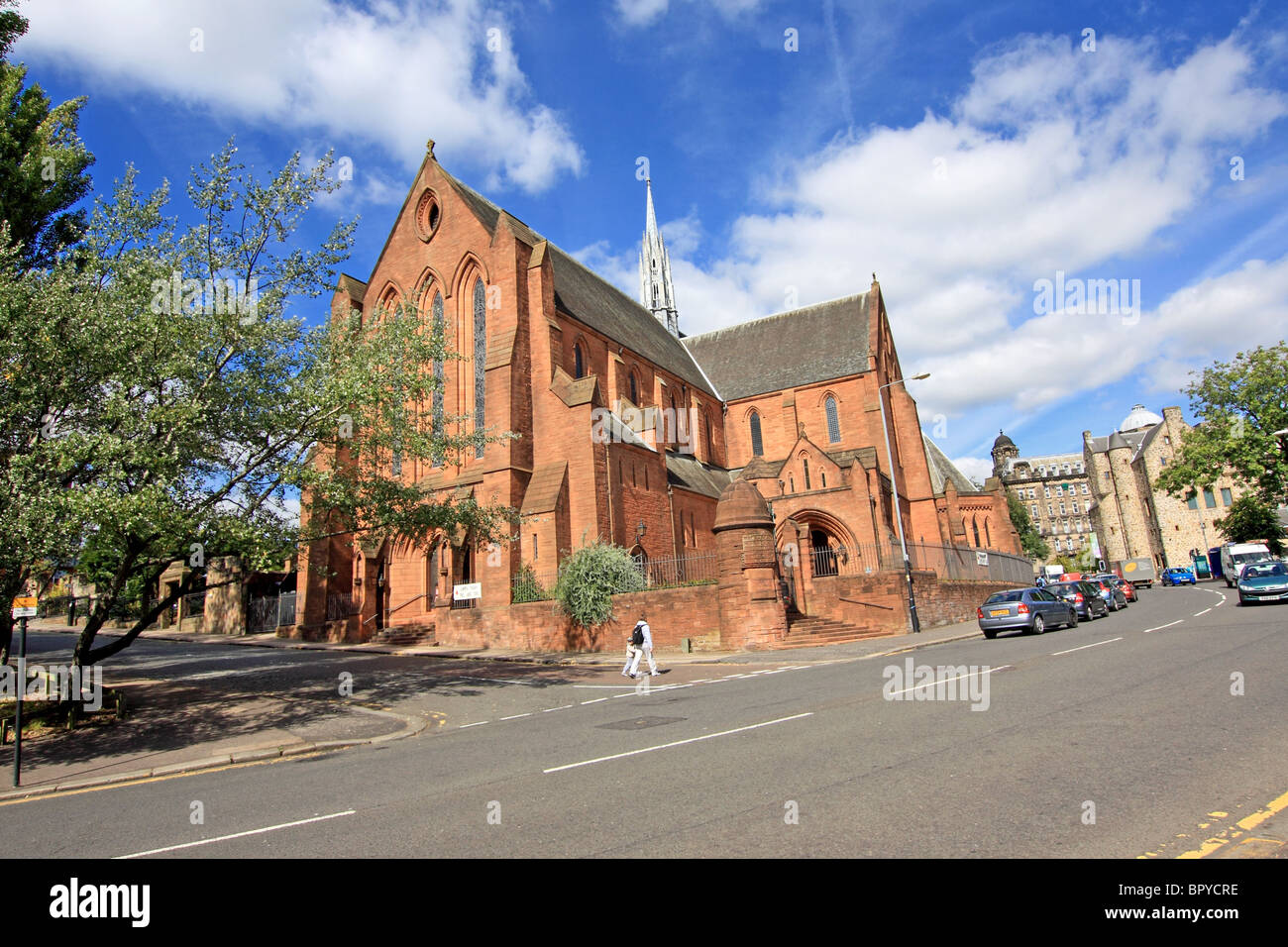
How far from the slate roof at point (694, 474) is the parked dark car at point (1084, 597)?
13.7m

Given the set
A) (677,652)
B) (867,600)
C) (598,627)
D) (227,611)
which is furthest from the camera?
(227,611)

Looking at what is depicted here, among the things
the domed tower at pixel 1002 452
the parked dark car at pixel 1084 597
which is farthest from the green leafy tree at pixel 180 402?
the domed tower at pixel 1002 452

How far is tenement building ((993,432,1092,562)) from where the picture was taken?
111m

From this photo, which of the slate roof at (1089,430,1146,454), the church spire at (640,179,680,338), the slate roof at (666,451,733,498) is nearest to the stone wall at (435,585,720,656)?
the slate roof at (666,451,733,498)

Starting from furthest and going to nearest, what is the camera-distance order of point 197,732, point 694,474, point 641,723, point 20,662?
point 694,474, point 197,732, point 641,723, point 20,662

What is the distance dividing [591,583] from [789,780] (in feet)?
53.0

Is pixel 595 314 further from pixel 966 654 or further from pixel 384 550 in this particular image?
pixel 966 654

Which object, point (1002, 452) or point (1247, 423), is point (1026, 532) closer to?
point (1002, 452)

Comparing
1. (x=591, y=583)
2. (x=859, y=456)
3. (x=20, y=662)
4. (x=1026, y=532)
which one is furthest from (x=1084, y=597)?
(x=1026, y=532)

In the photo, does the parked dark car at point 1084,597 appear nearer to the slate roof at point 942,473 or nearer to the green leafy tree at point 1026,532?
the slate roof at point 942,473

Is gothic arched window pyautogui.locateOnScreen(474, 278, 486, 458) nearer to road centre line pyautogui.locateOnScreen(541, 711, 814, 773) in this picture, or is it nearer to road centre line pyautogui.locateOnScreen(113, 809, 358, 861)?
road centre line pyautogui.locateOnScreen(541, 711, 814, 773)

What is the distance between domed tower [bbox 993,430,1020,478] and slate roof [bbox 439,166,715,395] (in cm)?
8332

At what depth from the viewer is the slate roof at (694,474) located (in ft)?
101

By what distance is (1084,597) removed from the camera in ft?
87.3
